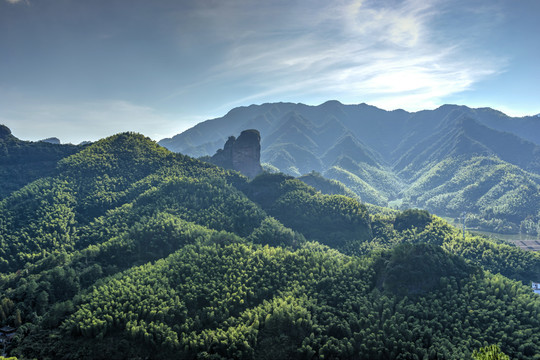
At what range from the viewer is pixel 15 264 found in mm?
74438

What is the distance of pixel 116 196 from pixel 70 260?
3853 centimetres

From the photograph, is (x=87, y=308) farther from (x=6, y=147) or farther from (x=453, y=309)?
(x=6, y=147)

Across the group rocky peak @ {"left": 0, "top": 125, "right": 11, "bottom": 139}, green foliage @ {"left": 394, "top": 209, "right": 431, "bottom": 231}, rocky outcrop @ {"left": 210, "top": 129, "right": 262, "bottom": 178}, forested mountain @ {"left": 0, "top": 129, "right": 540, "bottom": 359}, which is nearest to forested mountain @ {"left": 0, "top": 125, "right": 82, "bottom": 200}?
rocky peak @ {"left": 0, "top": 125, "right": 11, "bottom": 139}

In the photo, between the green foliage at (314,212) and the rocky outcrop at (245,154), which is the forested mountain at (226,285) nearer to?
the green foliage at (314,212)

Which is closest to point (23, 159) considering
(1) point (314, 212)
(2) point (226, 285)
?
(2) point (226, 285)

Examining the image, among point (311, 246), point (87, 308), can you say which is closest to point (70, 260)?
point (87, 308)

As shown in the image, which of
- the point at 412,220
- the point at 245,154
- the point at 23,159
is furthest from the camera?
the point at 245,154

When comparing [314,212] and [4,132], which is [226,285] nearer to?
[314,212]

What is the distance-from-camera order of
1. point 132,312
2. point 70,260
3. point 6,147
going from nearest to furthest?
point 132,312, point 70,260, point 6,147

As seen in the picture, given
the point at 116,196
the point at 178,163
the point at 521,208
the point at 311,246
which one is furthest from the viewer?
the point at 521,208

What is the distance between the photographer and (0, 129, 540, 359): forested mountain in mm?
51781

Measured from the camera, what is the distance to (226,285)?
6500cm

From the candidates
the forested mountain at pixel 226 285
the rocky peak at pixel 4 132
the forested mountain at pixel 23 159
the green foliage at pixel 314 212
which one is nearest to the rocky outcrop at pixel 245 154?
the green foliage at pixel 314 212

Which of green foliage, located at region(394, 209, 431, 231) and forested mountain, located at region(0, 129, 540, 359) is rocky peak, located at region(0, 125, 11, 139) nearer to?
forested mountain, located at region(0, 129, 540, 359)
